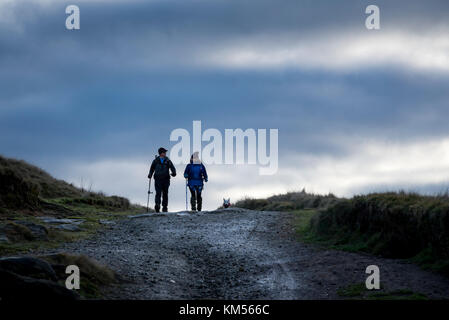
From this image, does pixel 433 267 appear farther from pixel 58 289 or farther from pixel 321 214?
pixel 58 289

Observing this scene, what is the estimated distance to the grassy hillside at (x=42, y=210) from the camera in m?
17.9

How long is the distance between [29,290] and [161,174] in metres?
19.6

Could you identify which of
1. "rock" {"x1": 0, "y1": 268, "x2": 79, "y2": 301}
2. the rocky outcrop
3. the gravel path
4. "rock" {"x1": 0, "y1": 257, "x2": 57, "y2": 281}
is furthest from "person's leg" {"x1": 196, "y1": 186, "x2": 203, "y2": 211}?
"rock" {"x1": 0, "y1": 268, "x2": 79, "y2": 301}

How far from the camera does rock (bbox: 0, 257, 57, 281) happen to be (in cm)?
1152

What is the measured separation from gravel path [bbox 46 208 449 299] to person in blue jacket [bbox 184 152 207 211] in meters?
7.78

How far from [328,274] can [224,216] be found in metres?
12.6

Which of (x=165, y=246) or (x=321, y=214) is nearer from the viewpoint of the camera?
(x=165, y=246)

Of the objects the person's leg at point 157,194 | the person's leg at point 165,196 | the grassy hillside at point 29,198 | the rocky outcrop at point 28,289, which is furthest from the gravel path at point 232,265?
Answer: the person's leg at point 165,196

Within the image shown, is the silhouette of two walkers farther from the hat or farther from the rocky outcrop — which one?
the rocky outcrop

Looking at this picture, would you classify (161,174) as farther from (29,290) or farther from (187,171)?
(29,290)

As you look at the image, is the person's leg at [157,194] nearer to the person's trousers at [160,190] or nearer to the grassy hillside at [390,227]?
the person's trousers at [160,190]

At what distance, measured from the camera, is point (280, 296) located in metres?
12.4
